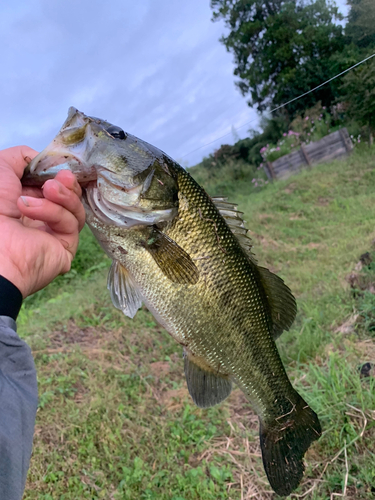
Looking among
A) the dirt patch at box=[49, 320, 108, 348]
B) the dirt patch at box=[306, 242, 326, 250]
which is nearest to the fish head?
the dirt patch at box=[49, 320, 108, 348]

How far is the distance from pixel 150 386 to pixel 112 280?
226 centimetres

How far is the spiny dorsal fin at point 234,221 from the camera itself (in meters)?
1.66

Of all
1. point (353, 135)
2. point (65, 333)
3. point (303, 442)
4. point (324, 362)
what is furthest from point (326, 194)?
point (303, 442)

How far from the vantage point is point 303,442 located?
167 centimetres

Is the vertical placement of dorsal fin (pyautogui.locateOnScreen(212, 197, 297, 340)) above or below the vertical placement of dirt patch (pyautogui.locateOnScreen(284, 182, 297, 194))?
above

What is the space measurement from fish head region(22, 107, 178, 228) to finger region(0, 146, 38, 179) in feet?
0.24

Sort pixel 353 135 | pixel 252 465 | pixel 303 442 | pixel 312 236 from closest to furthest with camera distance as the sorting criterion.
→ 1. pixel 303 442
2. pixel 252 465
3. pixel 312 236
4. pixel 353 135

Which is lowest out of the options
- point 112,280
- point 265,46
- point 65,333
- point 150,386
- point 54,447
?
point 150,386

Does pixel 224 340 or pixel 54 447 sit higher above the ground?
pixel 224 340

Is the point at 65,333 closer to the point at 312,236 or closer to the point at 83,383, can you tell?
the point at 83,383

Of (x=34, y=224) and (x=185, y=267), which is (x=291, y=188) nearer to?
(x=185, y=267)

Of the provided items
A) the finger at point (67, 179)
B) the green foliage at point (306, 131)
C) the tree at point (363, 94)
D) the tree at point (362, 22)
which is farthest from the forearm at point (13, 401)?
the green foliage at point (306, 131)

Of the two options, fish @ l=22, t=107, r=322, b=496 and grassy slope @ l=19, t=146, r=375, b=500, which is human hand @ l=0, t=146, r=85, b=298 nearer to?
fish @ l=22, t=107, r=322, b=496

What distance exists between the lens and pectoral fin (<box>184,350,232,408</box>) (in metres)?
1.58
